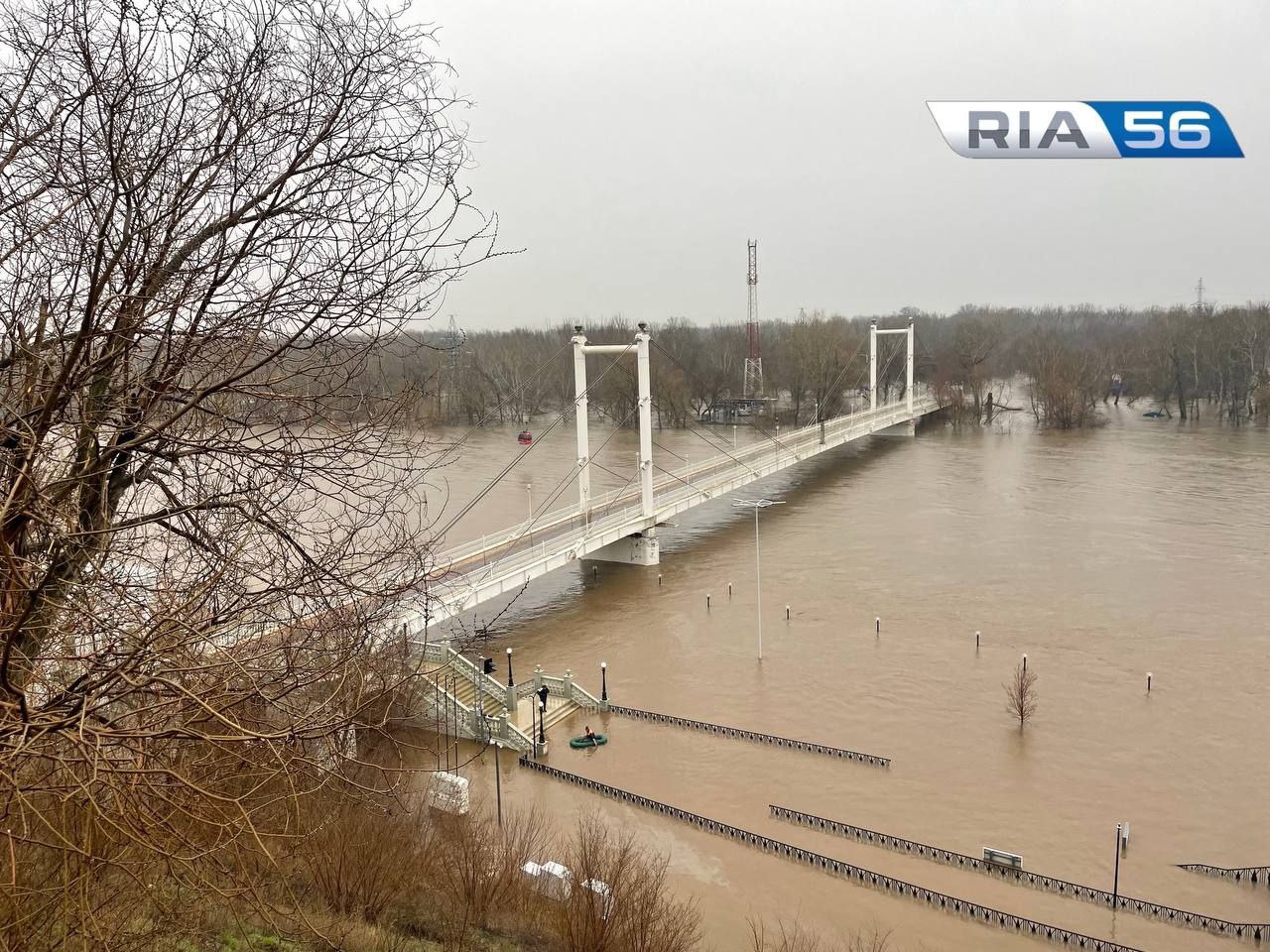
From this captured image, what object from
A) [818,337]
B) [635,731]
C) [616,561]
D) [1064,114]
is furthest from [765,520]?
[818,337]

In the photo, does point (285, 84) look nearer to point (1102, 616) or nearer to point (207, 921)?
point (207, 921)

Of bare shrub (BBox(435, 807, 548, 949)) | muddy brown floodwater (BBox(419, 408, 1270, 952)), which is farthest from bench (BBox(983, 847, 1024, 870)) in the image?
bare shrub (BBox(435, 807, 548, 949))

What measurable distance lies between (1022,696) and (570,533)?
8.14m

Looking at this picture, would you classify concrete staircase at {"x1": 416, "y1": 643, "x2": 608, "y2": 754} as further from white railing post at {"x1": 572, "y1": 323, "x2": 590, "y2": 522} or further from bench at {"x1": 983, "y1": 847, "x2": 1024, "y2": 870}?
white railing post at {"x1": 572, "y1": 323, "x2": 590, "y2": 522}

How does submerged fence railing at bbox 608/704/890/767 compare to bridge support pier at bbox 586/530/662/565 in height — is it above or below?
below

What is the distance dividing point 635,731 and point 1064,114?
1306 cm

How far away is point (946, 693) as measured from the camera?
11312mm

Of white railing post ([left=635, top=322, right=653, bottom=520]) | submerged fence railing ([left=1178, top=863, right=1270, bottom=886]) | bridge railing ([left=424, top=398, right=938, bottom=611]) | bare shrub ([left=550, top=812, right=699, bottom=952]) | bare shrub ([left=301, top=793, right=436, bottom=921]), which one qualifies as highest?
white railing post ([left=635, top=322, right=653, bottom=520])

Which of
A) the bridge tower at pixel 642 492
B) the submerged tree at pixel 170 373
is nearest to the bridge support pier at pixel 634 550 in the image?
the bridge tower at pixel 642 492

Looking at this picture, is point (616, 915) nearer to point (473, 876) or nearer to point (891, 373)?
point (473, 876)

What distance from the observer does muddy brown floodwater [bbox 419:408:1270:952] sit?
292 inches

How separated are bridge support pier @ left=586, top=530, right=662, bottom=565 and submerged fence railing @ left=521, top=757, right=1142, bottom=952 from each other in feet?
29.5

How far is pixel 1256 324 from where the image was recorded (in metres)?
44.5

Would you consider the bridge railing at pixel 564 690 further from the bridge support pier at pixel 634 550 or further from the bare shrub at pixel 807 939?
the bridge support pier at pixel 634 550
